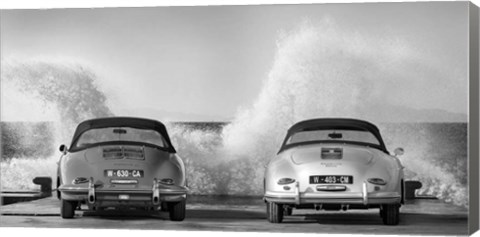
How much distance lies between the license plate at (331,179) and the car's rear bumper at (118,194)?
6.66 ft

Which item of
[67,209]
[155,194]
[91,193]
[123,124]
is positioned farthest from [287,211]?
[67,209]

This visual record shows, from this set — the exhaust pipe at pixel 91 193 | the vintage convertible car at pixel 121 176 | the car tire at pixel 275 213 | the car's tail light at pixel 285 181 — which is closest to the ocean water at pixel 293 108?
the vintage convertible car at pixel 121 176

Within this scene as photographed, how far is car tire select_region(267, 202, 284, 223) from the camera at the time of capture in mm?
15883

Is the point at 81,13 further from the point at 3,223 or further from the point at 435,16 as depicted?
the point at 435,16

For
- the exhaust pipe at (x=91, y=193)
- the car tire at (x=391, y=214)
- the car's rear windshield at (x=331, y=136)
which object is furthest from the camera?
the car's rear windshield at (x=331, y=136)

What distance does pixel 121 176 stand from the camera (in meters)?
15.9

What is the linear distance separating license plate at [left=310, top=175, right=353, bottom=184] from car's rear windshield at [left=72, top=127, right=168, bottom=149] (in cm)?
241

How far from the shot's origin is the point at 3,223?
670 inches

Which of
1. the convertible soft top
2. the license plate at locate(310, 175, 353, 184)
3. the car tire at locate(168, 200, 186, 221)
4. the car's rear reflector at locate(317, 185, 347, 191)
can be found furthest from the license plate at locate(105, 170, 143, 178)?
the car's rear reflector at locate(317, 185, 347, 191)

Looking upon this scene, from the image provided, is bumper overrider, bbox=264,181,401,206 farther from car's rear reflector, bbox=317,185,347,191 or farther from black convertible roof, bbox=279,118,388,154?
black convertible roof, bbox=279,118,388,154

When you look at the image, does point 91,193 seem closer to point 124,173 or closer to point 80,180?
point 80,180

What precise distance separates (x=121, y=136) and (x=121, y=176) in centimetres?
131

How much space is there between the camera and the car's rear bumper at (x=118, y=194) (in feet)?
51.9

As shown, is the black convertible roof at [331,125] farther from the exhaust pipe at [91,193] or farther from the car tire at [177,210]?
the exhaust pipe at [91,193]
